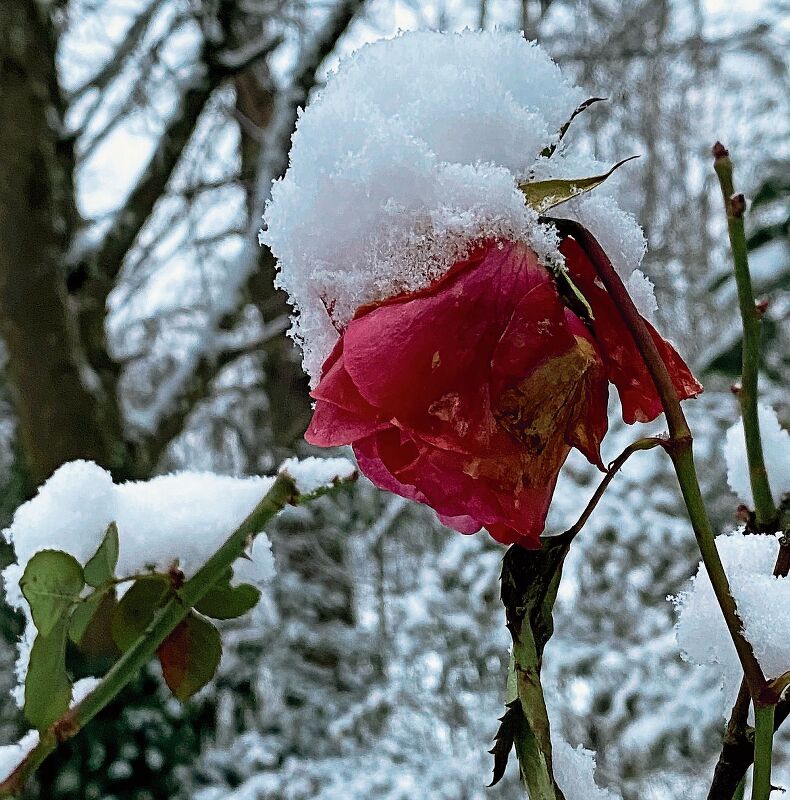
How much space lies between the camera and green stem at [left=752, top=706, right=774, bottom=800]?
197 millimetres

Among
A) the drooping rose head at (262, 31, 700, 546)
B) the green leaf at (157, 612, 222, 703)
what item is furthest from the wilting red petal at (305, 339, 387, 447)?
the green leaf at (157, 612, 222, 703)

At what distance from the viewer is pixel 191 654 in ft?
0.99

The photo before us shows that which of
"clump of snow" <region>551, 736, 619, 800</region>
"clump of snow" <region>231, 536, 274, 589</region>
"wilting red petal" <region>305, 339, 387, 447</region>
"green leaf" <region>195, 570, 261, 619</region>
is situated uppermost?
"wilting red petal" <region>305, 339, 387, 447</region>

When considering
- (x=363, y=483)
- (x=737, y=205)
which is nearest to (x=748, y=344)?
(x=737, y=205)

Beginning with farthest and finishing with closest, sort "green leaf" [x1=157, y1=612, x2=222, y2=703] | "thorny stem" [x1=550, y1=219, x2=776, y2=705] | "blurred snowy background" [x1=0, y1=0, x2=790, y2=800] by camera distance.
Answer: "blurred snowy background" [x1=0, y1=0, x2=790, y2=800] < "green leaf" [x1=157, y1=612, x2=222, y2=703] < "thorny stem" [x1=550, y1=219, x2=776, y2=705]

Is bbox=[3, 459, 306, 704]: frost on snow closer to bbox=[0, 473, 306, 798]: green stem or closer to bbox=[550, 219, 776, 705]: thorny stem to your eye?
bbox=[0, 473, 306, 798]: green stem

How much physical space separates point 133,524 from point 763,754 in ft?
0.80

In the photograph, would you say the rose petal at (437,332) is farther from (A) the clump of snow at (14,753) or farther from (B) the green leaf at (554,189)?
(A) the clump of snow at (14,753)

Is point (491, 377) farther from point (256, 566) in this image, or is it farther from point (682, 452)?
point (256, 566)

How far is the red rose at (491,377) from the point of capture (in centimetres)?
21

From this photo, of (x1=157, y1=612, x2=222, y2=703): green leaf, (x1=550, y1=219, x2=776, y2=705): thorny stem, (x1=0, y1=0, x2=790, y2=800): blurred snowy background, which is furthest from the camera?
(x1=0, y1=0, x2=790, y2=800): blurred snowy background

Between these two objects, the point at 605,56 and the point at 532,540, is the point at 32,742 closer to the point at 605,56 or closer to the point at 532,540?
the point at 532,540

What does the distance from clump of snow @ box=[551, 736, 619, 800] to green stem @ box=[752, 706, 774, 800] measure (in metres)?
0.05

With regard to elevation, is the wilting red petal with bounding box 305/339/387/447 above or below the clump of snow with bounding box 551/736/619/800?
above
